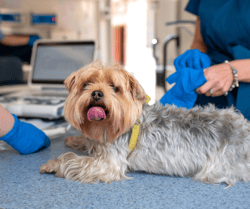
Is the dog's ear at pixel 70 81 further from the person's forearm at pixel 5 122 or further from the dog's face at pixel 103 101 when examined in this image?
the person's forearm at pixel 5 122

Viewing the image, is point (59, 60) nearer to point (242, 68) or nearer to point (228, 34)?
point (228, 34)

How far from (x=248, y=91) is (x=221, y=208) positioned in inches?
27.8

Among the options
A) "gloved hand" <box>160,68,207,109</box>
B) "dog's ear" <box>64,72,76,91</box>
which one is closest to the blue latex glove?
"dog's ear" <box>64,72,76,91</box>

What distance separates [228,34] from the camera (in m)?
1.38

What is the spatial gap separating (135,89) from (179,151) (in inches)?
11.9

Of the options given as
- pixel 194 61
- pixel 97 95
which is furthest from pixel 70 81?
pixel 194 61

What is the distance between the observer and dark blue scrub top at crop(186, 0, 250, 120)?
1306 millimetres

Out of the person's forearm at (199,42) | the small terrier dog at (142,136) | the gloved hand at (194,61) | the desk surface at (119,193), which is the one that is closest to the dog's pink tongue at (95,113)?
the small terrier dog at (142,136)

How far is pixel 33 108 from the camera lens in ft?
6.07

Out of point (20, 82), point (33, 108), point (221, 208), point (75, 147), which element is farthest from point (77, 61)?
point (20, 82)

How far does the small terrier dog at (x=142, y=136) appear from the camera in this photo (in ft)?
3.06

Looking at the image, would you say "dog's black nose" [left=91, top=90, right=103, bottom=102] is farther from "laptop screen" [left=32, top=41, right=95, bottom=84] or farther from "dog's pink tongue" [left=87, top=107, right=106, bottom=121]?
"laptop screen" [left=32, top=41, right=95, bottom=84]

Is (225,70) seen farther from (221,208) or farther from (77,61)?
(77,61)

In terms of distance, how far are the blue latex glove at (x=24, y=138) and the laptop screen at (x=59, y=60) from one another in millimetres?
1085
